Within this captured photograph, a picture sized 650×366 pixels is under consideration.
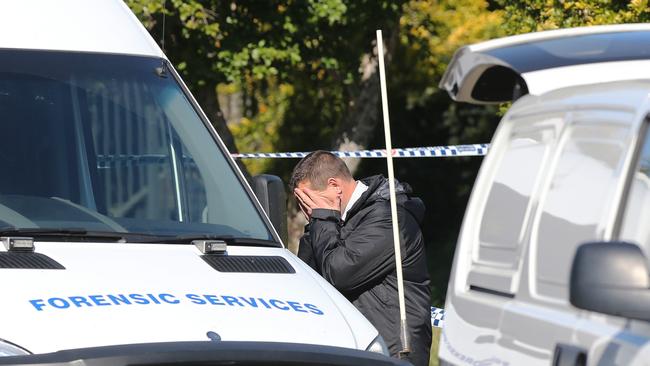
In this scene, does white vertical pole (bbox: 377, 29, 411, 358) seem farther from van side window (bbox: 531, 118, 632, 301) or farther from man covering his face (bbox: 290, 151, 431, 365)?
van side window (bbox: 531, 118, 632, 301)

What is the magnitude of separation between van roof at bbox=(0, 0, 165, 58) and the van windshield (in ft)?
0.16

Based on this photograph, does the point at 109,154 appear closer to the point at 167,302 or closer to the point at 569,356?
the point at 167,302

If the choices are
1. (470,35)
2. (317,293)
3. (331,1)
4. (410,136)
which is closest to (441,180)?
(410,136)

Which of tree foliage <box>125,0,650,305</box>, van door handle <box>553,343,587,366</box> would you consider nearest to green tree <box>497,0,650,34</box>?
tree foliage <box>125,0,650,305</box>

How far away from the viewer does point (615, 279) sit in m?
3.34

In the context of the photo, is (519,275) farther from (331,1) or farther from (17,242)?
(331,1)

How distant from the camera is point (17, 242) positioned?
17.1 ft

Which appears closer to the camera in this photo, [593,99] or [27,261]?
[593,99]

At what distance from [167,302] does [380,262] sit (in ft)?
6.62

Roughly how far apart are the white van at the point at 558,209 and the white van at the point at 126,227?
64cm

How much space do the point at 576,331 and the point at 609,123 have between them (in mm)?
597

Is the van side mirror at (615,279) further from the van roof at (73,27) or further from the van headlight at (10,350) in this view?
the van roof at (73,27)

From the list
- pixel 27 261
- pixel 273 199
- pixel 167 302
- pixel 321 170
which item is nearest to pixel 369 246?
pixel 321 170

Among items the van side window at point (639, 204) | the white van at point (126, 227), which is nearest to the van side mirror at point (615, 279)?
the van side window at point (639, 204)
